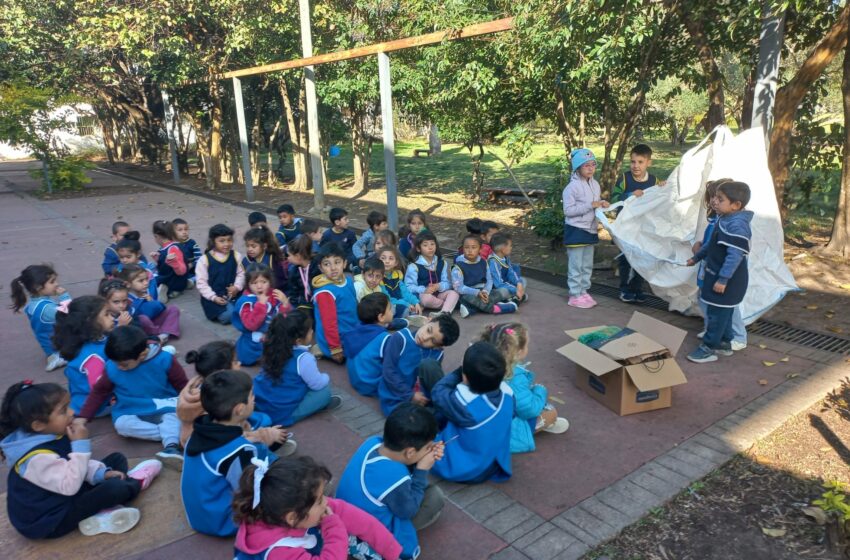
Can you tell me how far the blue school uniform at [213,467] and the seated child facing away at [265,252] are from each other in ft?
11.6

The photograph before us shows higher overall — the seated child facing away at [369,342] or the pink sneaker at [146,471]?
the seated child facing away at [369,342]

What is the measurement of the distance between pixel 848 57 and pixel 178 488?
8229 millimetres

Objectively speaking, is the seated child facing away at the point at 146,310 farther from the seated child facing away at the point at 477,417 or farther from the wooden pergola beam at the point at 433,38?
the wooden pergola beam at the point at 433,38

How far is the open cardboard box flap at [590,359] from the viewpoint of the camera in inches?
157

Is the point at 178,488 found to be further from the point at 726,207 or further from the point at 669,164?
the point at 669,164

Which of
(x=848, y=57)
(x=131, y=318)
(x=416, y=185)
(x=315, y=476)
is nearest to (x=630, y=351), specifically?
(x=315, y=476)

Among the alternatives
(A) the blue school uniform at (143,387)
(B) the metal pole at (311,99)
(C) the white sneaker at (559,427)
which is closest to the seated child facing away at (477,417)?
(C) the white sneaker at (559,427)

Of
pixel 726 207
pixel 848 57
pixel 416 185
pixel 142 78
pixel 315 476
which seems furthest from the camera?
pixel 142 78

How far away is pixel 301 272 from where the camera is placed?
608cm

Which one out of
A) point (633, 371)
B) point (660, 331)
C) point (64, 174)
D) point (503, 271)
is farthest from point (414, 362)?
point (64, 174)

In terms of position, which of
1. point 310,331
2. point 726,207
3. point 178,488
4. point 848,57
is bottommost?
point 178,488

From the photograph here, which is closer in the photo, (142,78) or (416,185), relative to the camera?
(416,185)

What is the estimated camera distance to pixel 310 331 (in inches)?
158

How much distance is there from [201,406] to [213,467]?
0.59 meters
